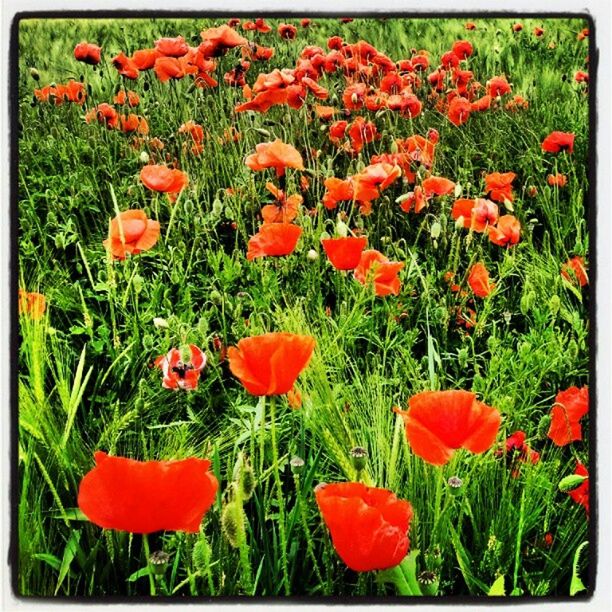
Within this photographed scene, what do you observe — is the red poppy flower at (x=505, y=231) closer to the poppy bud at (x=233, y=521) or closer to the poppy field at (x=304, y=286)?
the poppy field at (x=304, y=286)

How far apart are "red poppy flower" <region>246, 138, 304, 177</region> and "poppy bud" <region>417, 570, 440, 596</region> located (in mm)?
725

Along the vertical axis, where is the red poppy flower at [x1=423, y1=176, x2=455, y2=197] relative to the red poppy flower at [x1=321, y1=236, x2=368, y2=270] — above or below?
above

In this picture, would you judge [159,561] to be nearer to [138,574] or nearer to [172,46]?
[138,574]

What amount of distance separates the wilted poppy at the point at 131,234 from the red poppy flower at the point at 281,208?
0.20 m

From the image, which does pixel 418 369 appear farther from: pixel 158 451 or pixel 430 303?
pixel 158 451

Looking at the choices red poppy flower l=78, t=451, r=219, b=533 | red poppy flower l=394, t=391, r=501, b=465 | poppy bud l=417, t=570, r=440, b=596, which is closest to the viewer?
red poppy flower l=78, t=451, r=219, b=533

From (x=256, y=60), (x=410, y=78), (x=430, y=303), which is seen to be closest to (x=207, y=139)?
(x=256, y=60)

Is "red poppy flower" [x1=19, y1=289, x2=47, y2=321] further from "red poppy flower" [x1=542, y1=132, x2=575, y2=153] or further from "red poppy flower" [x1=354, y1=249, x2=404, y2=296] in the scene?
"red poppy flower" [x1=542, y1=132, x2=575, y2=153]

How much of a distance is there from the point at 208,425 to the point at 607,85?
91cm

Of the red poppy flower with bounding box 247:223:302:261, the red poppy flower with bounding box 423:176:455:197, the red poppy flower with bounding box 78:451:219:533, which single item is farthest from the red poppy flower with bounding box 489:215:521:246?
the red poppy flower with bounding box 78:451:219:533

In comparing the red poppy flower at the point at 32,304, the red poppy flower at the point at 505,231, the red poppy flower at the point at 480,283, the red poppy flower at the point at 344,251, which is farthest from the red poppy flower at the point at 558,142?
the red poppy flower at the point at 32,304

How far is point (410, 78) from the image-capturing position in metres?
1.58

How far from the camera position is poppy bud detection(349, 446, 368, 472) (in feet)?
4.58

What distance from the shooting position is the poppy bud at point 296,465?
140cm
